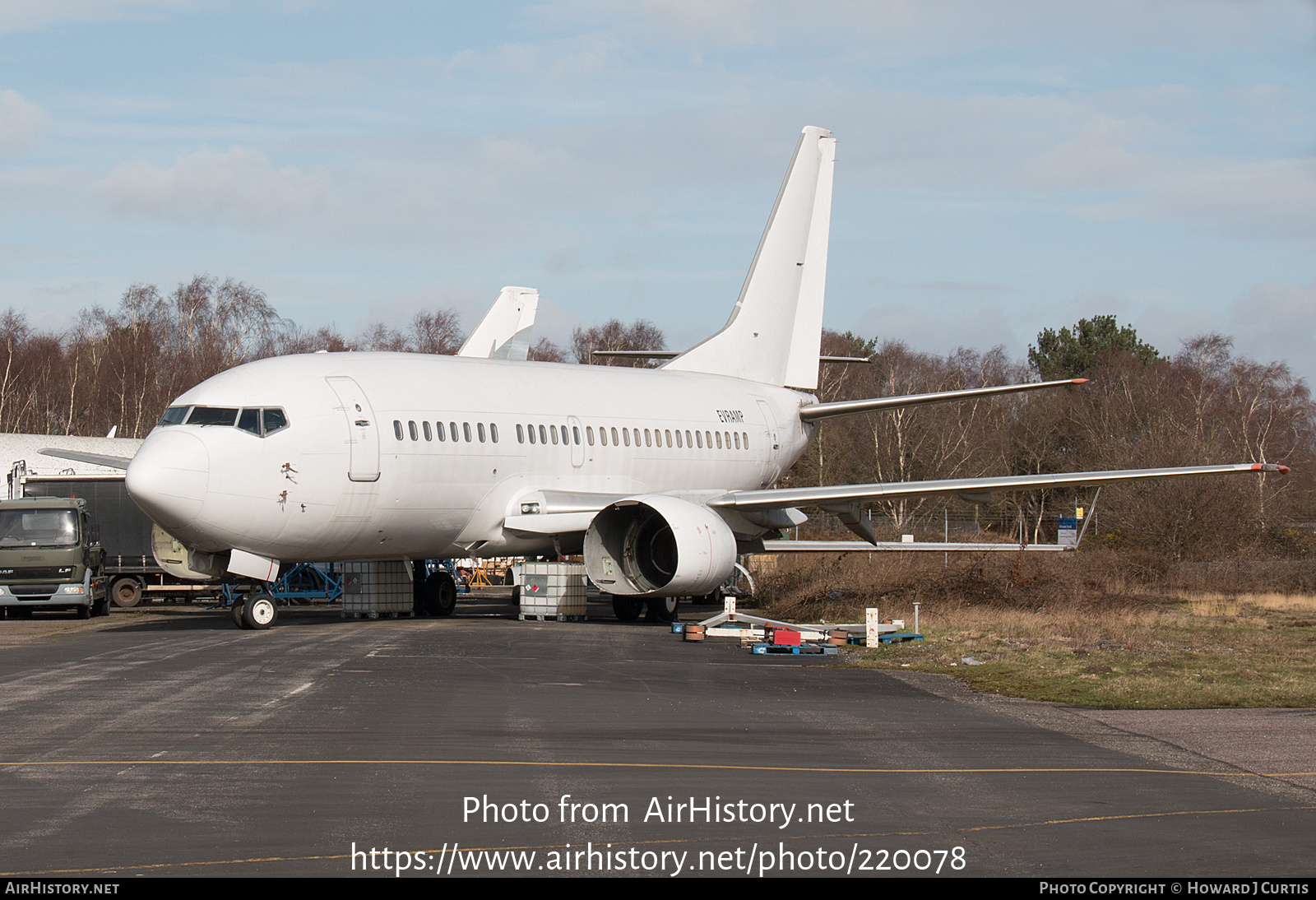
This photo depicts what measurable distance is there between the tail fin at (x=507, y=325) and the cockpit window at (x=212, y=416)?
60.0 ft

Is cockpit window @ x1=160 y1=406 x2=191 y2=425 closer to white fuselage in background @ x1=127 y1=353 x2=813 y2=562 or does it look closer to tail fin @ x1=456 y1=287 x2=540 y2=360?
white fuselage in background @ x1=127 y1=353 x2=813 y2=562

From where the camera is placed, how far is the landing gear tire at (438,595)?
25469mm

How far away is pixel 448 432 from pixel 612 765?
13.0 m

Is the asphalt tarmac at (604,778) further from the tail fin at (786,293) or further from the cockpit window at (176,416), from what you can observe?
the tail fin at (786,293)

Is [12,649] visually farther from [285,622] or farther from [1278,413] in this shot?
[1278,413]

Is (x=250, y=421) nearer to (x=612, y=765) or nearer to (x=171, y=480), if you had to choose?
(x=171, y=480)

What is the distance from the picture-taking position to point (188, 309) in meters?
81.6

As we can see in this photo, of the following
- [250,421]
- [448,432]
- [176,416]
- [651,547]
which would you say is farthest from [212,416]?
[651,547]

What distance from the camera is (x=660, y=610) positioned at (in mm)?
24328

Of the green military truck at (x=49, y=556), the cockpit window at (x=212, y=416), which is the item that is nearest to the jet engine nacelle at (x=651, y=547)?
the cockpit window at (x=212, y=416)

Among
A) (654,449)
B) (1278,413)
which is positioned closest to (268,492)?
(654,449)

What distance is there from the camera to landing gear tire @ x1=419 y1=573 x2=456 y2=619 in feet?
83.6

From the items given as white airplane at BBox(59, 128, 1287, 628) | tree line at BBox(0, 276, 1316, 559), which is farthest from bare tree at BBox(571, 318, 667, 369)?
white airplane at BBox(59, 128, 1287, 628)

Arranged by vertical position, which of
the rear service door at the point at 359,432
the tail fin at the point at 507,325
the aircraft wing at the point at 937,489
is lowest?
the aircraft wing at the point at 937,489
